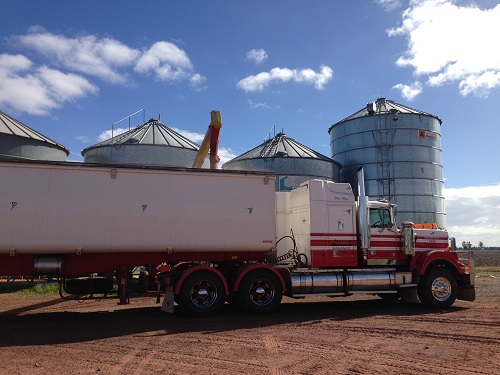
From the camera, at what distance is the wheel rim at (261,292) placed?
11.7 metres

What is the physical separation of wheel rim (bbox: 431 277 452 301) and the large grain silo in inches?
457

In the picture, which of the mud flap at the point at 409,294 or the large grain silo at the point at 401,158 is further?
the large grain silo at the point at 401,158

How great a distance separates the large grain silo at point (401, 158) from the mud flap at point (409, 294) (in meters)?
11.2

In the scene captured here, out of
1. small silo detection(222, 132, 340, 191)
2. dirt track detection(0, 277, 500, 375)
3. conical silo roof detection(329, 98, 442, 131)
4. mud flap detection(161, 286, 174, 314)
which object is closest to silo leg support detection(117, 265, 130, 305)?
dirt track detection(0, 277, 500, 375)

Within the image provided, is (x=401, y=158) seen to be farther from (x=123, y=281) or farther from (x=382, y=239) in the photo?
(x=123, y=281)

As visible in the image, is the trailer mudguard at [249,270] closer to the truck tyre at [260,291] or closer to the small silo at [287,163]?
the truck tyre at [260,291]

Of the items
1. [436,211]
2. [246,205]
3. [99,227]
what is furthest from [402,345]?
[436,211]

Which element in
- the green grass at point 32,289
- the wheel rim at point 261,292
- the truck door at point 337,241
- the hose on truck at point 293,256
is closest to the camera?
the wheel rim at point 261,292

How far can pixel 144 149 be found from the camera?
23297 millimetres

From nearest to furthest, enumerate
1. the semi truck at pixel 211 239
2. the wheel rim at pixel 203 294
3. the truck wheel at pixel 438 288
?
the semi truck at pixel 211 239 < the wheel rim at pixel 203 294 < the truck wheel at pixel 438 288

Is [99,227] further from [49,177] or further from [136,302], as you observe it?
[136,302]

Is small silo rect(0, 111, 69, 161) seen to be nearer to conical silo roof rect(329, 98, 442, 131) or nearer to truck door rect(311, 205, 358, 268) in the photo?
truck door rect(311, 205, 358, 268)

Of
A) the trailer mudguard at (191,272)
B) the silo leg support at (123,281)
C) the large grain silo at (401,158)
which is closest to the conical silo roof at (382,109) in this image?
the large grain silo at (401,158)

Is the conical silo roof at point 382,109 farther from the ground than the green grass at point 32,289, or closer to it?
farther from the ground
